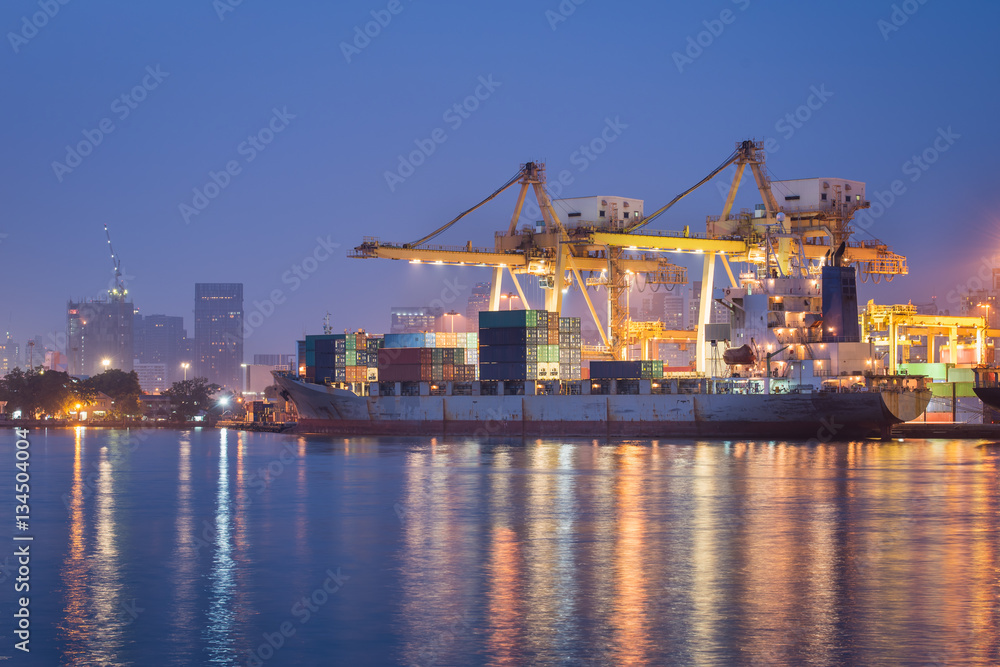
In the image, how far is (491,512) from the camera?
31469 mm

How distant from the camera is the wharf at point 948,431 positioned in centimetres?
6700

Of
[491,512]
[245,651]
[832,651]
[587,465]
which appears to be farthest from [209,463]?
[832,651]

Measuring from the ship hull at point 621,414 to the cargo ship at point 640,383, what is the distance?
0.28 feet

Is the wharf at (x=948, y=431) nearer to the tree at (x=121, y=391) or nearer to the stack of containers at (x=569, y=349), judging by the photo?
the stack of containers at (x=569, y=349)

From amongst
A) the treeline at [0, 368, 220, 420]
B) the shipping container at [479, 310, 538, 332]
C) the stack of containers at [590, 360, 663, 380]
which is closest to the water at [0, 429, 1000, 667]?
the stack of containers at [590, 360, 663, 380]

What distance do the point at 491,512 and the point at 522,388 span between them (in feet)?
127

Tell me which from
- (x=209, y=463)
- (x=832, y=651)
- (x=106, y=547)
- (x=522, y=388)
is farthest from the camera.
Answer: (x=522, y=388)

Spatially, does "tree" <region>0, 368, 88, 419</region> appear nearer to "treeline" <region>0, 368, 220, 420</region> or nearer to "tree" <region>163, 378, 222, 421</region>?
"treeline" <region>0, 368, 220, 420</region>

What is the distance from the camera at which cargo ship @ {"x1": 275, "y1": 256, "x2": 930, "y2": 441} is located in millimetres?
63031

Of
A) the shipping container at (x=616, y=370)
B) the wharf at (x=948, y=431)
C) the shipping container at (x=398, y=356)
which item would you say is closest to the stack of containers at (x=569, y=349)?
the shipping container at (x=616, y=370)

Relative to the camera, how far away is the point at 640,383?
222ft

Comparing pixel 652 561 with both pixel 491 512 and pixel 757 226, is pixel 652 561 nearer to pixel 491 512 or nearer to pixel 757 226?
pixel 491 512

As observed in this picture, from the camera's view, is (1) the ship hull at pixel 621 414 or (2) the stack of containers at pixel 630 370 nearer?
(1) the ship hull at pixel 621 414

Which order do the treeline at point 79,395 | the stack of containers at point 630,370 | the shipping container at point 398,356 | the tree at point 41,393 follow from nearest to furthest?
1. the stack of containers at point 630,370
2. the shipping container at point 398,356
3. the tree at point 41,393
4. the treeline at point 79,395
